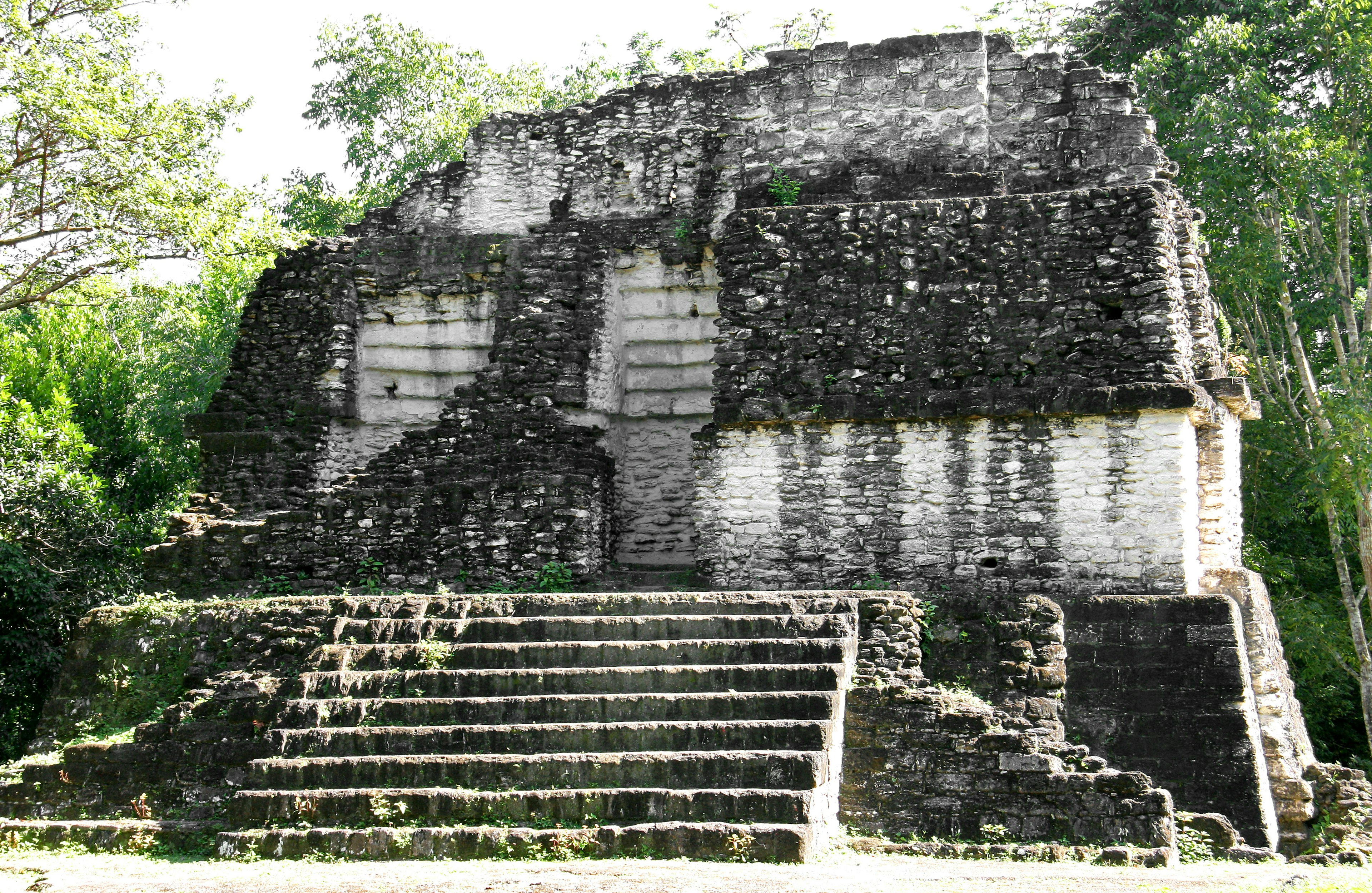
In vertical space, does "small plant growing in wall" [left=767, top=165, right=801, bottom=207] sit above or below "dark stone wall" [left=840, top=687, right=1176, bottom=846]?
above

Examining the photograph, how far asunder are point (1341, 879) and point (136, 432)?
1896cm

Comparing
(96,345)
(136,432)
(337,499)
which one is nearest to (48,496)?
(337,499)

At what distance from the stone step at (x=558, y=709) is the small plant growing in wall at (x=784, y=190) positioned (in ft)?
19.2

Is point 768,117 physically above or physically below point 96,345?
above

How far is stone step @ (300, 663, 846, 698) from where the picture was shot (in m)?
8.41

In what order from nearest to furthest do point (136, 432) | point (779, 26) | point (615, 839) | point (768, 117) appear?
1. point (615, 839)
2. point (768, 117)
3. point (136, 432)
4. point (779, 26)

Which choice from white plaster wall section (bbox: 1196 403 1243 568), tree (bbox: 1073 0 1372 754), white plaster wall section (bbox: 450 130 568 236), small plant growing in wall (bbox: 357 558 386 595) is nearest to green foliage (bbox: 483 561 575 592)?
small plant growing in wall (bbox: 357 558 386 595)

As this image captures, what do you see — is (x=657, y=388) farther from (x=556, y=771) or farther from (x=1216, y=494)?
(x=556, y=771)

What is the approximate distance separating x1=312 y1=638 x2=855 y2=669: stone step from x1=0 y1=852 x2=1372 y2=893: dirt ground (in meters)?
1.59

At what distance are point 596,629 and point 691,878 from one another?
2.88 metres

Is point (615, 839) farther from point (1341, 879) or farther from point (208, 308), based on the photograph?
point (208, 308)

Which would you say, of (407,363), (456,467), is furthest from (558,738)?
(407,363)

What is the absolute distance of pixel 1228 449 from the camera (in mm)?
12102

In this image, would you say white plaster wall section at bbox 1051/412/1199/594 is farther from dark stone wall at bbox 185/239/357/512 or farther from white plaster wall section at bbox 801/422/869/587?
dark stone wall at bbox 185/239/357/512
